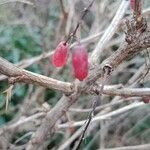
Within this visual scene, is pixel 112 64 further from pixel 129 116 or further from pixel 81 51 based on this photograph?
pixel 129 116

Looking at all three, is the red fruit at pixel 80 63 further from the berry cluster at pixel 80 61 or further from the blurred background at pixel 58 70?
the blurred background at pixel 58 70

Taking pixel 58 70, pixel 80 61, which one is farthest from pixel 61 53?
pixel 58 70

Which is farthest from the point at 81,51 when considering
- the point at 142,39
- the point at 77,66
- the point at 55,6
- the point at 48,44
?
the point at 55,6

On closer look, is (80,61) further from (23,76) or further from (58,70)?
(58,70)

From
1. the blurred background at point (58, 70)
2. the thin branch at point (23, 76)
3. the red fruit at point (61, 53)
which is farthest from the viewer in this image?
the blurred background at point (58, 70)

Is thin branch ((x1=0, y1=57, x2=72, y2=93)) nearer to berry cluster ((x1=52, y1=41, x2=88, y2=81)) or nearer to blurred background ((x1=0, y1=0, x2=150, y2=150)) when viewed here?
berry cluster ((x1=52, y1=41, x2=88, y2=81))

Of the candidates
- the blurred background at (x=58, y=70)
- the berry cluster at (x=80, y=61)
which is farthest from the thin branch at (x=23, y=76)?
the blurred background at (x=58, y=70)

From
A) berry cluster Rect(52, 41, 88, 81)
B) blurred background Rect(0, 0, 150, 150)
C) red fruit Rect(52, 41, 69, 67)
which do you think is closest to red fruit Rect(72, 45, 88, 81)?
berry cluster Rect(52, 41, 88, 81)

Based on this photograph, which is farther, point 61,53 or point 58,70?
point 58,70
